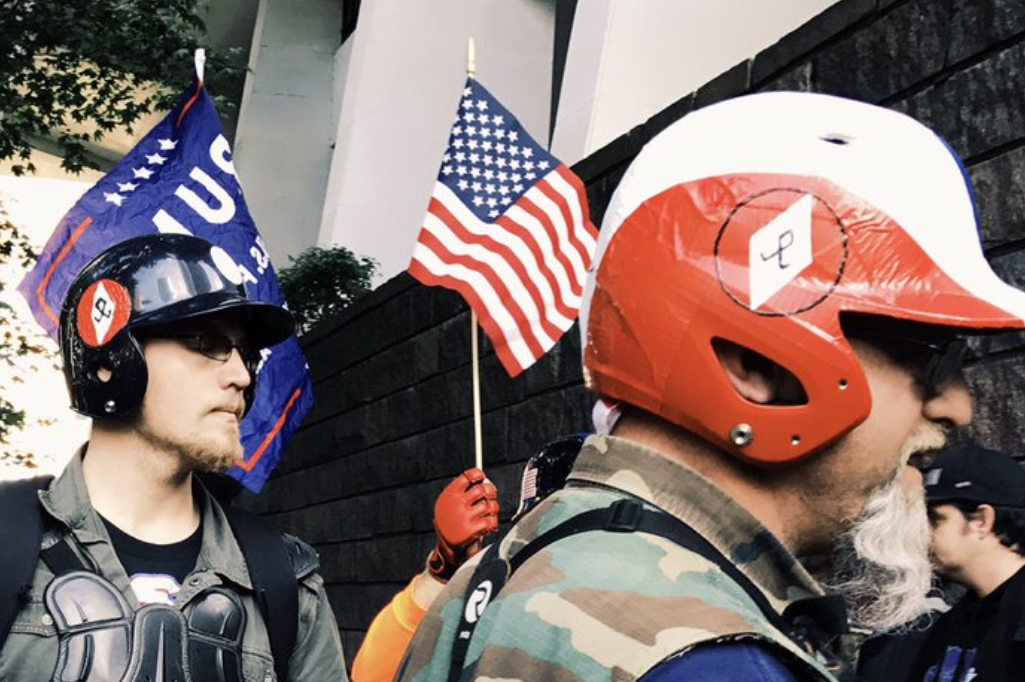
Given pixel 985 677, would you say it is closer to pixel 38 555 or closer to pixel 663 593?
pixel 38 555

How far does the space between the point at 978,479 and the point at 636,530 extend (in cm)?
294

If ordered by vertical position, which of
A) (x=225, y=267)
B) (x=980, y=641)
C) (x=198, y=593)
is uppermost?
(x=225, y=267)

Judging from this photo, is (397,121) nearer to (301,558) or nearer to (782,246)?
(301,558)

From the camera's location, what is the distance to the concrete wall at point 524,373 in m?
4.67

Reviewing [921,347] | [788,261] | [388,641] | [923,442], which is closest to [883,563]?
[923,442]

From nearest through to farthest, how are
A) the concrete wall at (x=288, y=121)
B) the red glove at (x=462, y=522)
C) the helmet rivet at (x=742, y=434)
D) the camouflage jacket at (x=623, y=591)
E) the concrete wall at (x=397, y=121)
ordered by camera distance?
the camouflage jacket at (x=623, y=591) → the helmet rivet at (x=742, y=434) → the red glove at (x=462, y=522) → the concrete wall at (x=397, y=121) → the concrete wall at (x=288, y=121)

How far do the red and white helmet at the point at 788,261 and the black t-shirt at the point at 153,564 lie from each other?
2.03 meters

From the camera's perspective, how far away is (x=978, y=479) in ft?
14.2

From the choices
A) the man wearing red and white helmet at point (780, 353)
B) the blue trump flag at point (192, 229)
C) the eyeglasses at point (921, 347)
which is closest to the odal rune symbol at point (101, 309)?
the blue trump flag at point (192, 229)

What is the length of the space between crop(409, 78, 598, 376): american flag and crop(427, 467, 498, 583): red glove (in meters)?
1.52

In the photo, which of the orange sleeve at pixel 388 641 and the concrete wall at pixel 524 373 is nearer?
the orange sleeve at pixel 388 641

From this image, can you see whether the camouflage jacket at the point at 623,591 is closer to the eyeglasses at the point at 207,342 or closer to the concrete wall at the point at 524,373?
the eyeglasses at the point at 207,342

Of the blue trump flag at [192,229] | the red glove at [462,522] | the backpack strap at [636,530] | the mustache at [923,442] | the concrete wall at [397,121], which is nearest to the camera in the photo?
the backpack strap at [636,530]

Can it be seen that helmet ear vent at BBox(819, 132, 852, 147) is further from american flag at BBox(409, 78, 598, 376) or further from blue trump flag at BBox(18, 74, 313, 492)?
american flag at BBox(409, 78, 598, 376)
